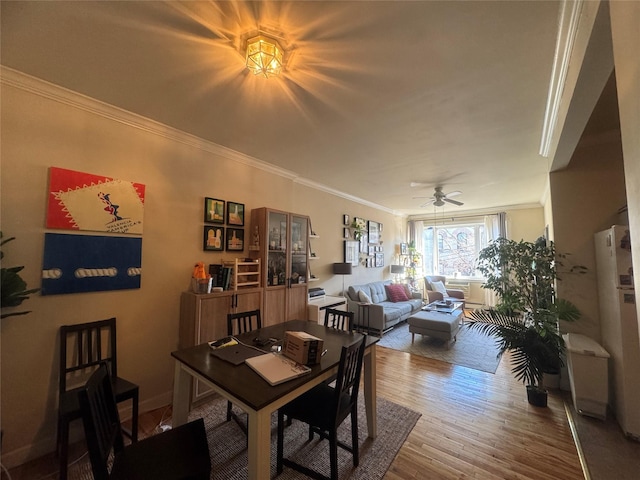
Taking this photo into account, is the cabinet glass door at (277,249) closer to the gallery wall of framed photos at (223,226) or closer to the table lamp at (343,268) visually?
the gallery wall of framed photos at (223,226)

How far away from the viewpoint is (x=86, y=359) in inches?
81.9

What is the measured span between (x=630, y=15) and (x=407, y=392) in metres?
3.11

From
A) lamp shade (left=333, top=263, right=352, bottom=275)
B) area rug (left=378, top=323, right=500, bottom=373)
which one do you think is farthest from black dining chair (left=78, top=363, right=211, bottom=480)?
lamp shade (left=333, top=263, right=352, bottom=275)

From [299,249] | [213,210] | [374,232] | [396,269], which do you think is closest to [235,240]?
[213,210]

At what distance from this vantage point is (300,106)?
218 centimetres

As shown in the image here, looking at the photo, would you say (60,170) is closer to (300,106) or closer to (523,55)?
(300,106)

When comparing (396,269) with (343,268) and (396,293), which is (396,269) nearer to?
(396,293)

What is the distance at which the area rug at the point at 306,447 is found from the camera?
176 centimetres

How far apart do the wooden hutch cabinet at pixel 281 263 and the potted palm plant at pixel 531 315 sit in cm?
213

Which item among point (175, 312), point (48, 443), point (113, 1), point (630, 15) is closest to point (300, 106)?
point (113, 1)

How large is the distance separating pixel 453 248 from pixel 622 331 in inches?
217

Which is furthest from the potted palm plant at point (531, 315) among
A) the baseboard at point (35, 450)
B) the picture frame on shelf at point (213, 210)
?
the baseboard at point (35, 450)

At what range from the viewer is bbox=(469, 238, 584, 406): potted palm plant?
8.21 ft

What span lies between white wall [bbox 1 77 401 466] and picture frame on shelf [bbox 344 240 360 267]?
2.37 meters
